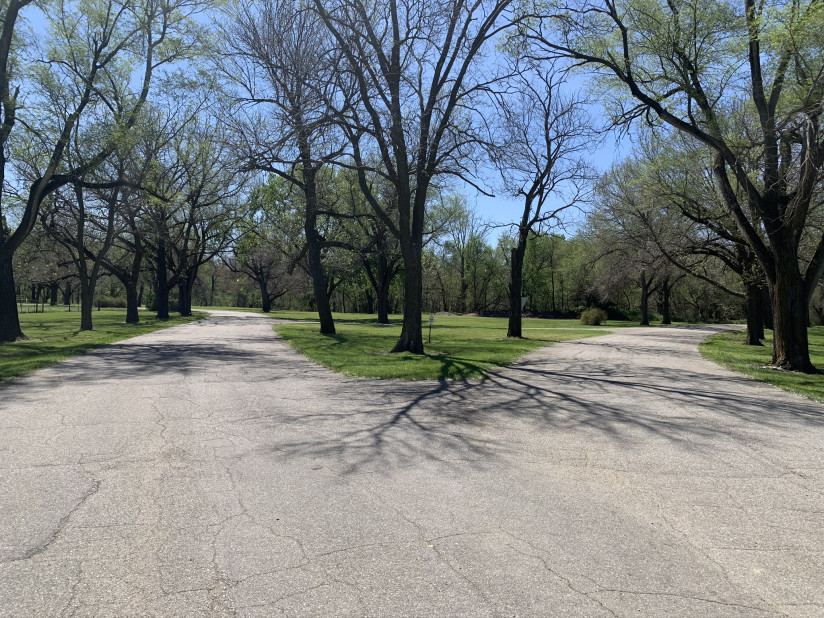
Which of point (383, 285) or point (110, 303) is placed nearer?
point (383, 285)

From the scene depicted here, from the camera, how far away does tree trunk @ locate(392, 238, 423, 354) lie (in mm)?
16156

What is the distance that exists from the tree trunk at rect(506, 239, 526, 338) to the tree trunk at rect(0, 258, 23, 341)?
779 inches

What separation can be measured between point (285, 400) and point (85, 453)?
3533 millimetres

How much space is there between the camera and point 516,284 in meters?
27.4

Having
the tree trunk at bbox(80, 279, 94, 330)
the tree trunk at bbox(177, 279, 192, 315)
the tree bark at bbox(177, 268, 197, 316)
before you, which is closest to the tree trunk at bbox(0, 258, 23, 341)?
the tree trunk at bbox(80, 279, 94, 330)

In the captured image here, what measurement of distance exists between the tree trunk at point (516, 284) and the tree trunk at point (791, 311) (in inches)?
506

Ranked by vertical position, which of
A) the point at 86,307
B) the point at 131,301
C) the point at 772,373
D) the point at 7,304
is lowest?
the point at 772,373

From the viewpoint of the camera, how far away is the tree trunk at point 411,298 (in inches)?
636

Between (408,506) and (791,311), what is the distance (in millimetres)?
13331

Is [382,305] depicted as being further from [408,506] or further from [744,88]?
[408,506]

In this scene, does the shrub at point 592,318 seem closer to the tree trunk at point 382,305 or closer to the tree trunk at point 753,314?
the tree trunk at point 382,305

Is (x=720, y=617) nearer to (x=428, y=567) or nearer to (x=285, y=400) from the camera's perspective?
(x=428, y=567)

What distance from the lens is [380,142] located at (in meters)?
15.3

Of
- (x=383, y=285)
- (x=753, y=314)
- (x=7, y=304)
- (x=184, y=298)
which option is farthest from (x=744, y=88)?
(x=184, y=298)
